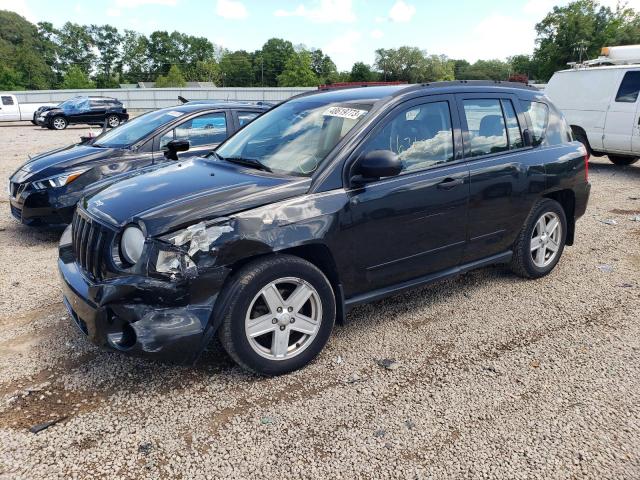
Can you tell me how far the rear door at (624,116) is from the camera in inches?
408

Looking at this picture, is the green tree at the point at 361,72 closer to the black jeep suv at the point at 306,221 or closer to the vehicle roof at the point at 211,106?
the vehicle roof at the point at 211,106

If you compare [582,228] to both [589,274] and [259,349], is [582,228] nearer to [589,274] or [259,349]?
[589,274]

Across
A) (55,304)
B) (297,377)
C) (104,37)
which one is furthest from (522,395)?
(104,37)

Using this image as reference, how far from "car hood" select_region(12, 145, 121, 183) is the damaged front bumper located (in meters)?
3.61

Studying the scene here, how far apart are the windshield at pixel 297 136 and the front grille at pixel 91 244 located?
1198mm

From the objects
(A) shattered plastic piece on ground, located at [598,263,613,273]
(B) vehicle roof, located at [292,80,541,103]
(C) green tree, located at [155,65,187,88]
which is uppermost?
(C) green tree, located at [155,65,187,88]

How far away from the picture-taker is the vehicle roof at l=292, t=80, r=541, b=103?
12.8 feet

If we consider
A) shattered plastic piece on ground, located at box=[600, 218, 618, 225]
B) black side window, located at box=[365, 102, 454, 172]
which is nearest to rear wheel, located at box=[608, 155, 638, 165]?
shattered plastic piece on ground, located at box=[600, 218, 618, 225]

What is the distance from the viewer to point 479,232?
167 inches

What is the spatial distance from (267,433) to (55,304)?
2.60 meters

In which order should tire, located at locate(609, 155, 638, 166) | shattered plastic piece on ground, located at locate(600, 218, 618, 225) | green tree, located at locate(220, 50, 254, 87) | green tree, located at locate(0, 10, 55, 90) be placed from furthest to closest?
green tree, located at locate(220, 50, 254, 87), green tree, located at locate(0, 10, 55, 90), tire, located at locate(609, 155, 638, 166), shattered plastic piece on ground, located at locate(600, 218, 618, 225)

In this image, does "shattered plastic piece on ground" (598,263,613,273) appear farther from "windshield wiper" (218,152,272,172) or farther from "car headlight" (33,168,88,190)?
"car headlight" (33,168,88,190)

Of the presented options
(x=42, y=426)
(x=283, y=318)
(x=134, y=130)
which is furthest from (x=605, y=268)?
(x=134, y=130)

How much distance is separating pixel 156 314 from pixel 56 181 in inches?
153
